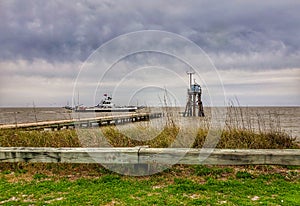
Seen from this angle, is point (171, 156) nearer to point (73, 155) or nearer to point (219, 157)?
point (219, 157)

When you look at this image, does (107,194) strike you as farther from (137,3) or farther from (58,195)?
(137,3)

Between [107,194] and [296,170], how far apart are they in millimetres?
3290

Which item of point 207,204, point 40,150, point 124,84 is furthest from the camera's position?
point 124,84

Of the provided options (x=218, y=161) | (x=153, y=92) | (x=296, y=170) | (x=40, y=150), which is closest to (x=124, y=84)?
(x=153, y=92)

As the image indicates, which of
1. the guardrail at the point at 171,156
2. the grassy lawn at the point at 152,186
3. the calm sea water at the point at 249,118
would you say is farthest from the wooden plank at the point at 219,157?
the calm sea water at the point at 249,118

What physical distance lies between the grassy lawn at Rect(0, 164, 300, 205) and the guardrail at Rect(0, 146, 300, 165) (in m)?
0.24

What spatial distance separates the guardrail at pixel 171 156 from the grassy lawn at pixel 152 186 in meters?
0.24

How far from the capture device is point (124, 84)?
7176mm

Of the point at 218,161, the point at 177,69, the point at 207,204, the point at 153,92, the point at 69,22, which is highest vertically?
the point at 69,22

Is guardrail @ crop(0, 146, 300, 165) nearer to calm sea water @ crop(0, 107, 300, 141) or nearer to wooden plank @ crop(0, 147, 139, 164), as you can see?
wooden plank @ crop(0, 147, 139, 164)

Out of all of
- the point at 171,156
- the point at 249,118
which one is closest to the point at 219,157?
the point at 171,156

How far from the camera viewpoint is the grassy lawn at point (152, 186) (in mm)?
3453

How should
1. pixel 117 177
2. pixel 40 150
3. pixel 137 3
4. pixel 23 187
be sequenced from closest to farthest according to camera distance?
pixel 23 187, pixel 117 177, pixel 40 150, pixel 137 3

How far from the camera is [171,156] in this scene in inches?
177
